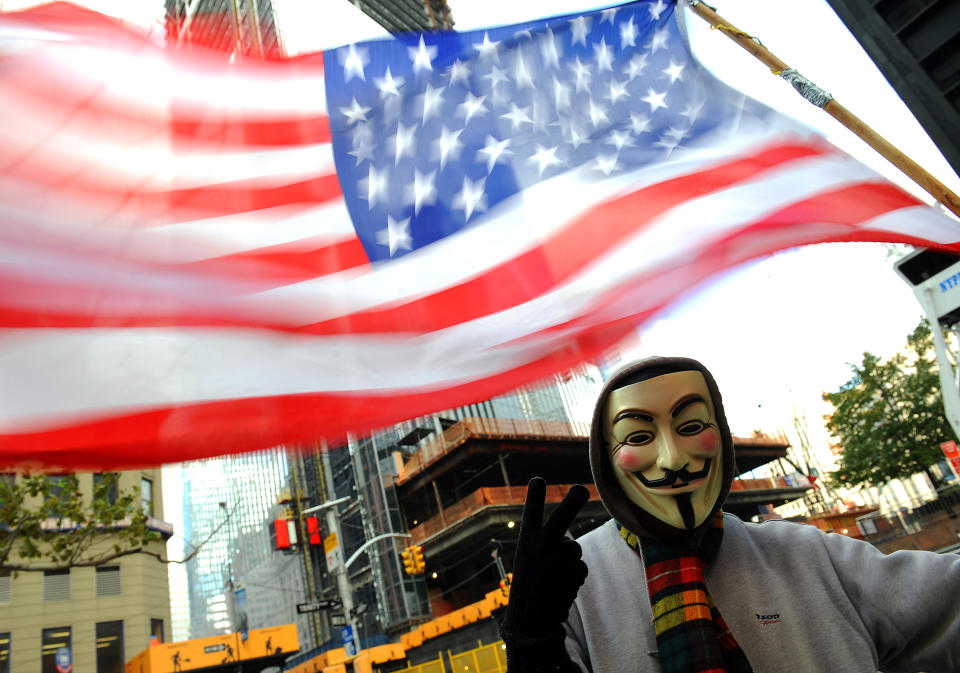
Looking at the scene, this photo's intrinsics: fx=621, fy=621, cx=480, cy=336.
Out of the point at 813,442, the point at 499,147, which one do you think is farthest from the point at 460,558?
the point at 813,442

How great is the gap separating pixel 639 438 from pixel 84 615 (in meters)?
37.2

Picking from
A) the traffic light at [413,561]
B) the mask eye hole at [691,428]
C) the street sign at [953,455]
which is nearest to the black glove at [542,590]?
the mask eye hole at [691,428]

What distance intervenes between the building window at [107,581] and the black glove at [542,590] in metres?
37.2

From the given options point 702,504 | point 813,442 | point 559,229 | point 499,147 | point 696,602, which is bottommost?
point 696,602

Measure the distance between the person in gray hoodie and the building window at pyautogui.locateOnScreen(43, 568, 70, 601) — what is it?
1439 inches

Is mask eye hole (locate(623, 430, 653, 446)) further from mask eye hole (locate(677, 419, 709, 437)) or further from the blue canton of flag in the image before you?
the blue canton of flag

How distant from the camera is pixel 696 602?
176 centimetres

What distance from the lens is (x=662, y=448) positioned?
2051 millimetres

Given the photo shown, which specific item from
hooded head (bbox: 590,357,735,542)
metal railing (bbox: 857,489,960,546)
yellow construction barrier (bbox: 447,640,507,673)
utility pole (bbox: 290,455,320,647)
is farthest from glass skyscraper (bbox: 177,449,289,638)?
hooded head (bbox: 590,357,735,542)

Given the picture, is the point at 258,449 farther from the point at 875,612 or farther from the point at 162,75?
the point at 875,612

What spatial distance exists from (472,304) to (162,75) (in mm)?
1838

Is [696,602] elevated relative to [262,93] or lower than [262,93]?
lower

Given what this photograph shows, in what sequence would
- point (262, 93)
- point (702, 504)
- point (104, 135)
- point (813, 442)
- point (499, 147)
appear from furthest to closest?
point (813, 442)
point (499, 147)
point (262, 93)
point (104, 135)
point (702, 504)

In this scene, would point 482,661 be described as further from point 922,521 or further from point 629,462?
point 629,462
